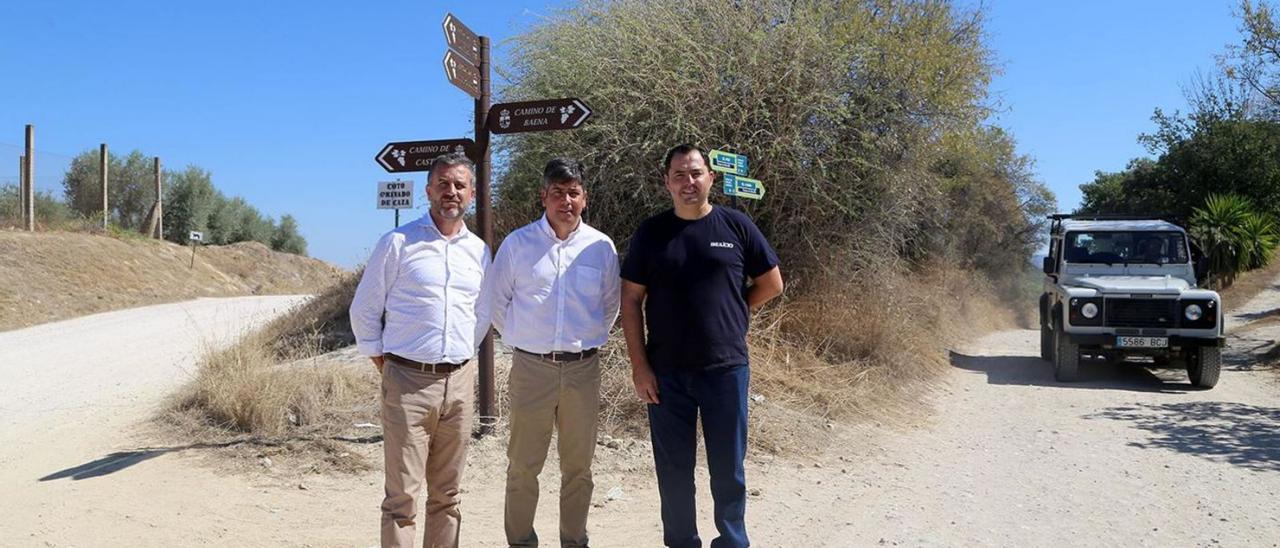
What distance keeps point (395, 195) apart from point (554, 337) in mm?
8609

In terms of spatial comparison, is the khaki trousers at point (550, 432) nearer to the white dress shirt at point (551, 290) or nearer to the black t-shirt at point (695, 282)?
the white dress shirt at point (551, 290)

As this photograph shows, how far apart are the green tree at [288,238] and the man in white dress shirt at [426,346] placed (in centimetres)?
4103

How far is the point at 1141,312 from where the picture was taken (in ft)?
32.6

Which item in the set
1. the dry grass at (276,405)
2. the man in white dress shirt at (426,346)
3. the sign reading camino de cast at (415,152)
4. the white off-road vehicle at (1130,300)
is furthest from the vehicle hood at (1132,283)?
the man in white dress shirt at (426,346)

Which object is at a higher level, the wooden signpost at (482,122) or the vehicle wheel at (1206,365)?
the wooden signpost at (482,122)

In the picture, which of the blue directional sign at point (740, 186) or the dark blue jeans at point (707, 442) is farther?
the blue directional sign at point (740, 186)

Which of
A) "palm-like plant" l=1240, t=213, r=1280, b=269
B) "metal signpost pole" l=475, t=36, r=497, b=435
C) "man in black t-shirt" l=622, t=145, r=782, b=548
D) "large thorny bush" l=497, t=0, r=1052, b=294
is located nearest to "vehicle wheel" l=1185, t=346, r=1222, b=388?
"large thorny bush" l=497, t=0, r=1052, b=294

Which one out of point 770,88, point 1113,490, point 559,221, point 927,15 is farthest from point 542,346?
point 927,15

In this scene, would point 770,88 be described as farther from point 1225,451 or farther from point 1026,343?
point 1026,343

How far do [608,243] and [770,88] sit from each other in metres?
6.46

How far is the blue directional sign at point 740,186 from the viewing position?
22.5ft

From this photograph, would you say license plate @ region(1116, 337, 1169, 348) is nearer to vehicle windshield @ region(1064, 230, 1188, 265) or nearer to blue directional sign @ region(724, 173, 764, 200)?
vehicle windshield @ region(1064, 230, 1188, 265)

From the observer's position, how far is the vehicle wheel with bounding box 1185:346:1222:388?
9.73 meters

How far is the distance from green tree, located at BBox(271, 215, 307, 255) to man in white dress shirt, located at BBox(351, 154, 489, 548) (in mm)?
41031
